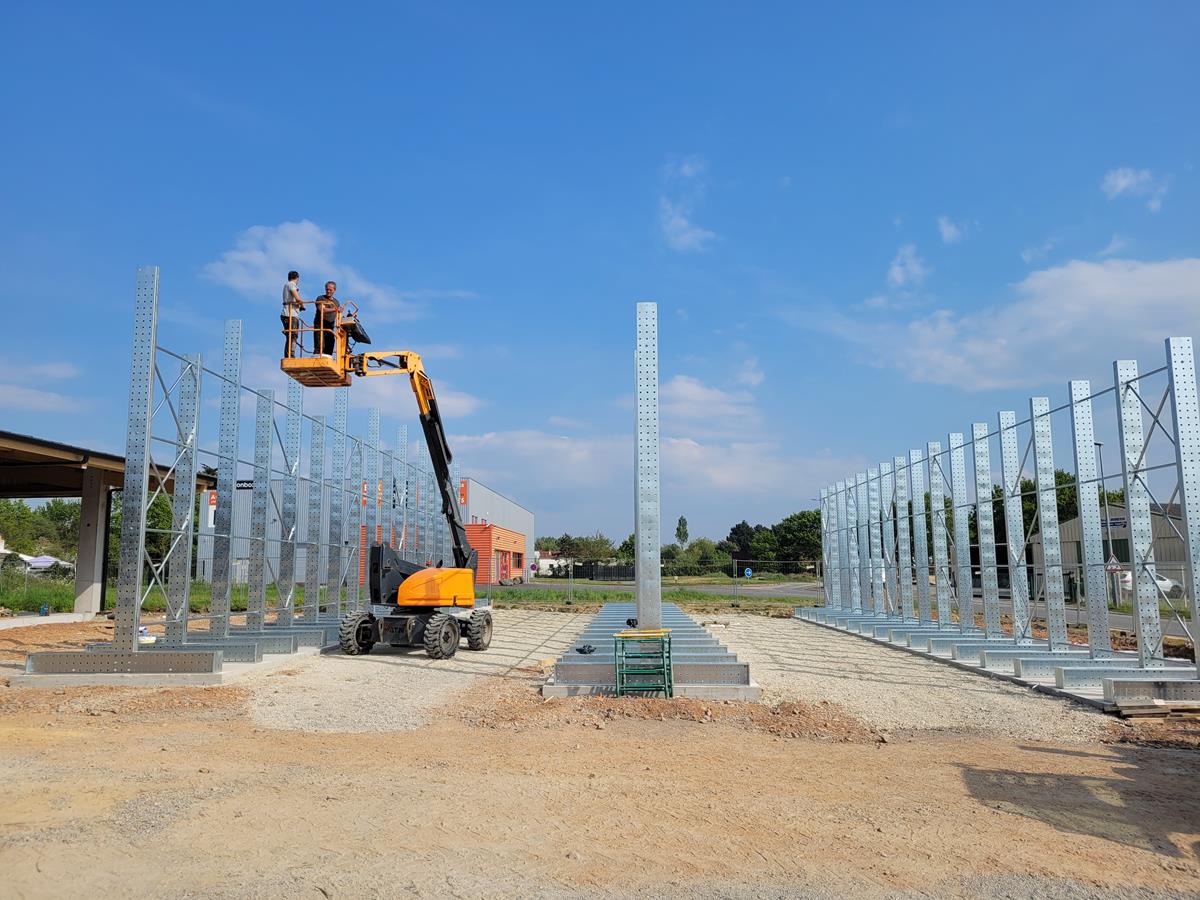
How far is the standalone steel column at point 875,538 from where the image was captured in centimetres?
2500

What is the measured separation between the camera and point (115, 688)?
38.6ft

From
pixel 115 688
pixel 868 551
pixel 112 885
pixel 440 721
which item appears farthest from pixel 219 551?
pixel 868 551

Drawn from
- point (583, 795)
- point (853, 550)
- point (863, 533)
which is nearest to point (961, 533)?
point (863, 533)

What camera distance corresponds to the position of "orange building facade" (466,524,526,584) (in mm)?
51250

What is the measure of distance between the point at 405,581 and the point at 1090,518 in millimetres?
12152

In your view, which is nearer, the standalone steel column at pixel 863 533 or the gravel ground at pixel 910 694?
the gravel ground at pixel 910 694

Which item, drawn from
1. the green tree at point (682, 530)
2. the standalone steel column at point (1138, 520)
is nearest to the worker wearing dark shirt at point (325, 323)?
the standalone steel column at point (1138, 520)

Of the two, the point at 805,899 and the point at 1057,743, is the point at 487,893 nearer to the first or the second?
the point at 805,899

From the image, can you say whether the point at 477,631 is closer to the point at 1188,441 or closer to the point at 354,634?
the point at 354,634

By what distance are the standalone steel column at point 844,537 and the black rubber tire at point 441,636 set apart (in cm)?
1656

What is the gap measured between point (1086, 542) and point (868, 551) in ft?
42.2

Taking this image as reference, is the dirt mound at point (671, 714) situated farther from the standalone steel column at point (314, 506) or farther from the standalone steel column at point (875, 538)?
the standalone steel column at point (875, 538)

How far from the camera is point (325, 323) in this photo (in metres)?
14.3

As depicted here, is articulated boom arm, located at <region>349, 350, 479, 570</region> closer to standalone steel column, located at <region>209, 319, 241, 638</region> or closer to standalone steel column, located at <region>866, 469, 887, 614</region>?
standalone steel column, located at <region>209, 319, 241, 638</region>
